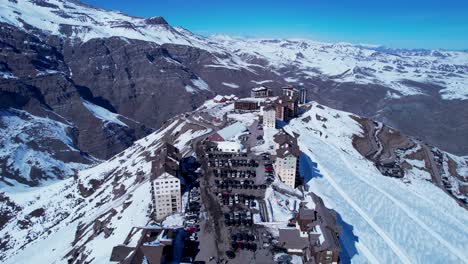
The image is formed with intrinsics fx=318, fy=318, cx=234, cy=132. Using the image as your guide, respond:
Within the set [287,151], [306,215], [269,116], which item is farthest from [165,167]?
[269,116]

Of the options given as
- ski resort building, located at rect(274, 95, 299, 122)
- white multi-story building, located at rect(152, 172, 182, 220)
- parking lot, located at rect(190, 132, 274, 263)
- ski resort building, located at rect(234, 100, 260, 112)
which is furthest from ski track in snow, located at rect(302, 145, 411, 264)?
ski resort building, located at rect(234, 100, 260, 112)

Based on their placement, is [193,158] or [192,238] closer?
[192,238]

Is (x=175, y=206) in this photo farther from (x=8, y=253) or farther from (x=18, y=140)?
(x=18, y=140)

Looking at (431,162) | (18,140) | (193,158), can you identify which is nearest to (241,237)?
(193,158)

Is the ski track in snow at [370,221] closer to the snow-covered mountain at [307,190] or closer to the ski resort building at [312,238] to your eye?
the snow-covered mountain at [307,190]

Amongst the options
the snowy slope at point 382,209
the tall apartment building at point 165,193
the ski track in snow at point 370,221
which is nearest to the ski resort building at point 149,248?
the tall apartment building at point 165,193

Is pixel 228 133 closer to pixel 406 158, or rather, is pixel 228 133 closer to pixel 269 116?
pixel 269 116
